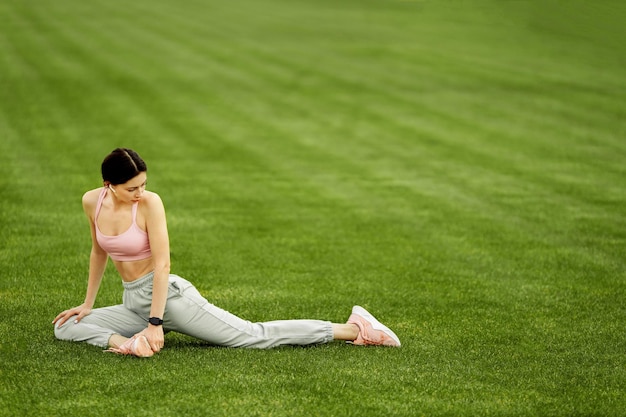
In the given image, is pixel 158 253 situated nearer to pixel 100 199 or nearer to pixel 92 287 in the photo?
pixel 100 199

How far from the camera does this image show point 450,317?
28.2ft

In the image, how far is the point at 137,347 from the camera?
22.9 feet

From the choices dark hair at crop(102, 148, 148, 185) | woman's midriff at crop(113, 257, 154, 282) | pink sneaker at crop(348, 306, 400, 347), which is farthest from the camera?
pink sneaker at crop(348, 306, 400, 347)

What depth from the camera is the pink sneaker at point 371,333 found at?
7.54 meters

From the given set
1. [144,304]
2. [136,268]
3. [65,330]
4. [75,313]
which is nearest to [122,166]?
[136,268]

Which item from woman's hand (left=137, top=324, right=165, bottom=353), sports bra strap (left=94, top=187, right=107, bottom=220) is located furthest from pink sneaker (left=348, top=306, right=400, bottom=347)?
sports bra strap (left=94, top=187, right=107, bottom=220)

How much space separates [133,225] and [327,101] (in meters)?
16.2

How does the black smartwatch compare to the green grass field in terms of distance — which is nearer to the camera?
the green grass field

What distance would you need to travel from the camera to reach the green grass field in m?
6.69

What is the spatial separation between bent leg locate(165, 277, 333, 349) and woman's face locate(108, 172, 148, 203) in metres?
0.71

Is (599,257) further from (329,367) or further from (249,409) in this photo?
(249,409)

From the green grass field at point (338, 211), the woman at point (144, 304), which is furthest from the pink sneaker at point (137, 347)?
the green grass field at point (338, 211)

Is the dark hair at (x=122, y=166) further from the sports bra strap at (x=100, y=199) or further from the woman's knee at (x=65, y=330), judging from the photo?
the woman's knee at (x=65, y=330)

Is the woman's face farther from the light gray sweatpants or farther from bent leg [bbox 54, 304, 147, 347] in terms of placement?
bent leg [bbox 54, 304, 147, 347]
